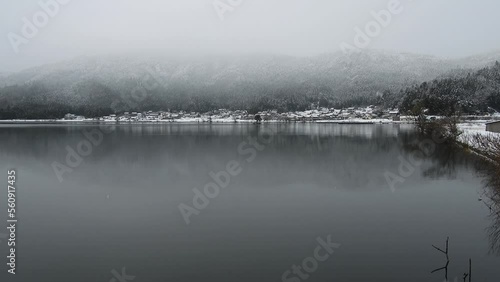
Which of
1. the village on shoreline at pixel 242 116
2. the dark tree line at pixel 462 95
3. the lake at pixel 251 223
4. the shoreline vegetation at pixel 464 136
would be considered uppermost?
the dark tree line at pixel 462 95

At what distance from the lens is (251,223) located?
817cm

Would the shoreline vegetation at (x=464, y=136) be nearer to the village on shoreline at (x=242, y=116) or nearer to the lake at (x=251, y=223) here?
the lake at (x=251, y=223)

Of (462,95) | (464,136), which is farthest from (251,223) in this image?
(462,95)

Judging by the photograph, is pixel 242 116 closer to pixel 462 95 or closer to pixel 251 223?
pixel 462 95

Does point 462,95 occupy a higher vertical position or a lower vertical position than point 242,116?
higher

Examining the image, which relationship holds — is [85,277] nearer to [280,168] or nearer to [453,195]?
[453,195]

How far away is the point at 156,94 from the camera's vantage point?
122812 millimetres

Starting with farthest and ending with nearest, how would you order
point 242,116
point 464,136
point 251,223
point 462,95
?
point 242,116 → point 462,95 → point 464,136 → point 251,223

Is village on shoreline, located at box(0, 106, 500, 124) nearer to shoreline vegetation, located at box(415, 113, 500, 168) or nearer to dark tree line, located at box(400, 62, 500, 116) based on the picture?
dark tree line, located at box(400, 62, 500, 116)

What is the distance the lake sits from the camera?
19.4 feet

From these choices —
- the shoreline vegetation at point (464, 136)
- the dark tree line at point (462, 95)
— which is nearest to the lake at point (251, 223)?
the shoreline vegetation at point (464, 136)

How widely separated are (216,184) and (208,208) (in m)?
3.03

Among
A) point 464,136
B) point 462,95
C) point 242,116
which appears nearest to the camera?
point 464,136

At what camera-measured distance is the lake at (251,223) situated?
592cm
